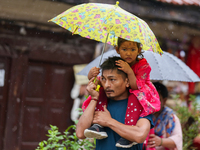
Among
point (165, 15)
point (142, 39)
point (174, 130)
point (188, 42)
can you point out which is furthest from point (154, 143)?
point (188, 42)

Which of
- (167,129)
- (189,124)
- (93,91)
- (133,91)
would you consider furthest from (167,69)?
(189,124)

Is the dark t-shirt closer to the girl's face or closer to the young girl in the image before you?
the young girl

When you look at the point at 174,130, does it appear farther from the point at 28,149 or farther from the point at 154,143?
the point at 28,149

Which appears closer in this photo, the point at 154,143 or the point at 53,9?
the point at 154,143

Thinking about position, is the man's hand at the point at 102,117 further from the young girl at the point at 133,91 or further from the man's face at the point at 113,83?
the man's face at the point at 113,83

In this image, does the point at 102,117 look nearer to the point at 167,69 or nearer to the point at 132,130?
the point at 132,130

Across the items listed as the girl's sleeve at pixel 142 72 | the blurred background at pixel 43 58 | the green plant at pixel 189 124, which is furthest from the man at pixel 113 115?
the blurred background at pixel 43 58

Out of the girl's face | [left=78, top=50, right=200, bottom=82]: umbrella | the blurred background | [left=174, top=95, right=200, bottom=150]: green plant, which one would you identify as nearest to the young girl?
the girl's face

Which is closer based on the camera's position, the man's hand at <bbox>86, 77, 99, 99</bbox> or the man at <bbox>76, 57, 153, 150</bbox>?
the man at <bbox>76, 57, 153, 150</bbox>

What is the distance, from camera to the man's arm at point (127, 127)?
2000 mm

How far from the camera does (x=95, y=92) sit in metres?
2.16

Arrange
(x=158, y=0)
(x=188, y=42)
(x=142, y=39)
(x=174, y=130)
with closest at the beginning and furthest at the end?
(x=142, y=39)
(x=174, y=130)
(x=158, y=0)
(x=188, y=42)

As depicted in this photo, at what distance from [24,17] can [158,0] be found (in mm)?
2800

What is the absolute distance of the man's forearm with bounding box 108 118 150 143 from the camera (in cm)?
200
